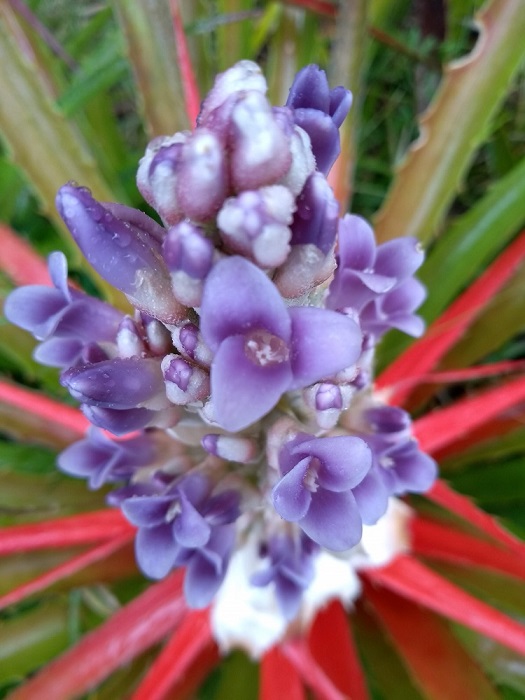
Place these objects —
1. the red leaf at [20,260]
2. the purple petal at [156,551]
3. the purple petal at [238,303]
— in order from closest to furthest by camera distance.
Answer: the purple petal at [238,303]
the purple petal at [156,551]
the red leaf at [20,260]

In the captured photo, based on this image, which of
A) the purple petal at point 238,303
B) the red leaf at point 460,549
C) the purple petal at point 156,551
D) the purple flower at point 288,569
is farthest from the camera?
the red leaf at point 460,549

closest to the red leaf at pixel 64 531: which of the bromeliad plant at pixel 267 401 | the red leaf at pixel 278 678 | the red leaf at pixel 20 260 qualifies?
the bromeliad plant at pixel 267 401

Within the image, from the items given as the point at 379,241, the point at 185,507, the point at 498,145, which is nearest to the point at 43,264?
the point at 379,241

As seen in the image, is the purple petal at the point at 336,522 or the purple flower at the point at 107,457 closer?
the purple petal at the point at 336,522

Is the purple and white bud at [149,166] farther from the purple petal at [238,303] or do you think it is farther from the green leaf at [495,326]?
the green leaf at [495,326]

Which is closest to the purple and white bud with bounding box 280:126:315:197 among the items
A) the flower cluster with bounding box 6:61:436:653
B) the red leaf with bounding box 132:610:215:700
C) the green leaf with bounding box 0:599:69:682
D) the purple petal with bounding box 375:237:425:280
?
the flower cluster with bounding box 6:61:436:653

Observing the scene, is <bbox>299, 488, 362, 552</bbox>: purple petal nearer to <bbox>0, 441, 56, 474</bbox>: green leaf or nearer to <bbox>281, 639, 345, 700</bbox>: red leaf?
<bbox>281, 639, 345, 700</bbox>: red leaf

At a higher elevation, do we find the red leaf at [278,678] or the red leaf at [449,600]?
the red leaf at [449,600]

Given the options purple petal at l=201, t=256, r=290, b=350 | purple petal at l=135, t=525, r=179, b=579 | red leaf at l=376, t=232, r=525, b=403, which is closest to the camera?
purple petal at l=201, t=256, r=290, b=350

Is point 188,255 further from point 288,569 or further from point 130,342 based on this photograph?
point 288,569
